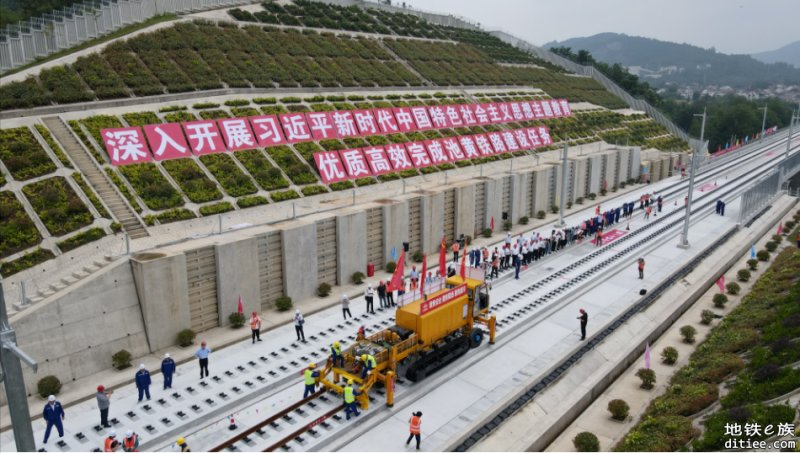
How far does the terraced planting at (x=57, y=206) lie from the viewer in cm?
2016

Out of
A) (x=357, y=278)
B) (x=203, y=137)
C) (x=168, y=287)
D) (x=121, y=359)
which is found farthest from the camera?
(x=203, y=137)

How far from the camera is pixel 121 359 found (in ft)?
59.0

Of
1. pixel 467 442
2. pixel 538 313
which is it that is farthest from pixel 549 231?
pixel 467 442

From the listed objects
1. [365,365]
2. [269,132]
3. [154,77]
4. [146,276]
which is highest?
[154,77]

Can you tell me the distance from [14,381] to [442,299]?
11576 mm

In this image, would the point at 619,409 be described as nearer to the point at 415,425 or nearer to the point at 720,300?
the point at 415,425

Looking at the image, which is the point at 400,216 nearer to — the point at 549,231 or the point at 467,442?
the point at 549,231

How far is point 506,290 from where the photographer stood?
2569 centimetres

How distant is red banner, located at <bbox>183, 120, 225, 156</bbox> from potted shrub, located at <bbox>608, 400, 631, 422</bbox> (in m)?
21.2

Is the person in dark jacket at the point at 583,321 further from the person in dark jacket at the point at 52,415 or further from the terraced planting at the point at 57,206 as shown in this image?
the terraced planting at the point at 57,206

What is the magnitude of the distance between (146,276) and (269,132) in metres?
14.7

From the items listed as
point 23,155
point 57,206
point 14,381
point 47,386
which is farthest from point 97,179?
point 14,381

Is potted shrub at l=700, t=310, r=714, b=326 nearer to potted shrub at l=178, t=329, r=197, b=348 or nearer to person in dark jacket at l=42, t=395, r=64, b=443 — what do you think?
potted shrub at l=178, t=329, r=197, b=348

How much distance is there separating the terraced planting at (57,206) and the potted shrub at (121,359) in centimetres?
505
